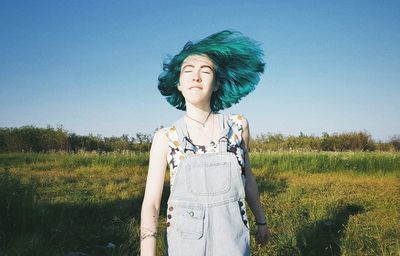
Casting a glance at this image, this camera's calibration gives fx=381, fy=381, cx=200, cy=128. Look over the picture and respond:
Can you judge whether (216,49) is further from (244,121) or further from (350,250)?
(350,250)

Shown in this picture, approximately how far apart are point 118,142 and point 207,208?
28072 mm

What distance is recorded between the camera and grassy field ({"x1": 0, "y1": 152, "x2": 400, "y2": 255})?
4363 mm

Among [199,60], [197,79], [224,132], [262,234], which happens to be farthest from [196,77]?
[262,234]

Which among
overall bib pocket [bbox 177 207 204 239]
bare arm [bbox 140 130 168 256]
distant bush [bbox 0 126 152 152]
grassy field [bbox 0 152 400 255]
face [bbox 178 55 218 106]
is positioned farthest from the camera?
distant bush [bbox 0 126 152 152]

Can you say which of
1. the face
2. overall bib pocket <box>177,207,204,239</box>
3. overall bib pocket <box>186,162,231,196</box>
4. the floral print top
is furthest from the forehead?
overall bib pocket <box>177,207,204,239</box>

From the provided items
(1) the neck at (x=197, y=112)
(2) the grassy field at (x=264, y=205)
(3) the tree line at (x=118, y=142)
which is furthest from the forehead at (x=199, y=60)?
(3) the tree line at (x=118, y=142)

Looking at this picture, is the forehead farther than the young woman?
Yes

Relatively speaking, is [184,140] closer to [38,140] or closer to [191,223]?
[191,223]

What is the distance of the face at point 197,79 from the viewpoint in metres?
2.15

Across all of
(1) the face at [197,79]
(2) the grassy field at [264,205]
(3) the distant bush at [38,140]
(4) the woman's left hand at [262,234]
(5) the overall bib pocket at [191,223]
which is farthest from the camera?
(3) the distant bush at [38,140]

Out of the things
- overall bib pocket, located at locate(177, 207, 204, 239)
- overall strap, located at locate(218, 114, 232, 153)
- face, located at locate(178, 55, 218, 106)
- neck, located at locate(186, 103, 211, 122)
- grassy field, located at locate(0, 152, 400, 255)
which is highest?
face, located at locate(178, 55, 218, 106)

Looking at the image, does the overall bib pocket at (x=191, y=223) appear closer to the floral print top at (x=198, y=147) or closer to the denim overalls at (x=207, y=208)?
the denim overalls at (x=207, y=208)

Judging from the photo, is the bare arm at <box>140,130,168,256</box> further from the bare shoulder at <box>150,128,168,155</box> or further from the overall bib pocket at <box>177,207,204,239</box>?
the overall bib pocket at <box>177,207,204,239</box>

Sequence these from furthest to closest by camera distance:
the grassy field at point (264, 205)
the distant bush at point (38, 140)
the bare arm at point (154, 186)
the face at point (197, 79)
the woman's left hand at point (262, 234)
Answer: the distant bush at point (38, 140), the grassy field at point (264, 205), the woman's left hand at point (262, 234), the face at point (197, 79), the bare arm at point (154, 186)
